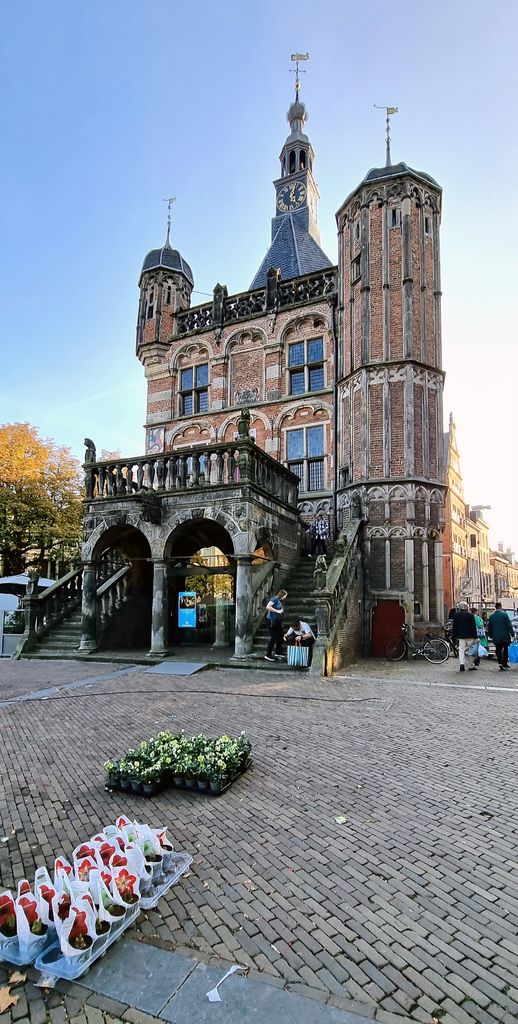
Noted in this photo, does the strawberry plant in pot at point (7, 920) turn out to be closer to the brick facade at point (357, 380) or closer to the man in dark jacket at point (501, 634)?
the man in dark jacket at point (501, 634)

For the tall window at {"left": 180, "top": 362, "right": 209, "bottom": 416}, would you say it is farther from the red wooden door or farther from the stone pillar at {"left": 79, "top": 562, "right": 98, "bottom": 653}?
the red wooden door

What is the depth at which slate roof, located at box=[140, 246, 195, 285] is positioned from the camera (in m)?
22.9

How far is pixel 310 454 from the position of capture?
60.7 feet

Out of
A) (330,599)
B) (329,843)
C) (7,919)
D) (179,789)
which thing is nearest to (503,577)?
(330,599)

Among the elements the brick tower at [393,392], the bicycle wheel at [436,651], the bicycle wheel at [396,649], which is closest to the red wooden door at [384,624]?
the brick tower at [393,392]

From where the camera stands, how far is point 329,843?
356cm

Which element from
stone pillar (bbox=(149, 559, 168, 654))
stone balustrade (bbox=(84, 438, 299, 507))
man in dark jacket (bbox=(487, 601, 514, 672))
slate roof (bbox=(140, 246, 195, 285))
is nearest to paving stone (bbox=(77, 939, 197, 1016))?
stone balustrade (bbox=(84, 438, 299, 507))

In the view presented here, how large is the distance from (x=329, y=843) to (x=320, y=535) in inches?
510

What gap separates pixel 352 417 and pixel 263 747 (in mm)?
12764

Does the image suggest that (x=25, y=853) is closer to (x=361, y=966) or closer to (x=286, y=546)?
(x=361, y=966)

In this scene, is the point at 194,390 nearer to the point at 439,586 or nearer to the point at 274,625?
the point at 439,586

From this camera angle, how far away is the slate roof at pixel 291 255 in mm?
22250

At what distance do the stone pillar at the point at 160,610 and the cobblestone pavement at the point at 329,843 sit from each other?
19.4ft

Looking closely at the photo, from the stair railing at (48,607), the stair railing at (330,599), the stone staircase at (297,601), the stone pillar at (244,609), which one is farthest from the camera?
the stair railing at (48,607)
